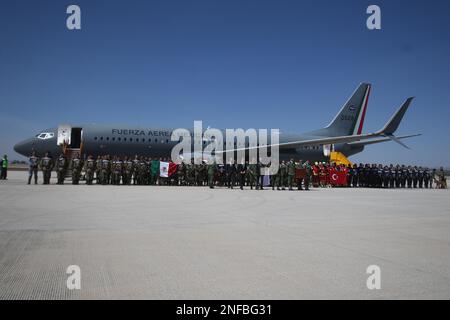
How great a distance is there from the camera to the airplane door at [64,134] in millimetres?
25328

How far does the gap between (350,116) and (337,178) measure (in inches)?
488

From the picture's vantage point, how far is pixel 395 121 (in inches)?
1038

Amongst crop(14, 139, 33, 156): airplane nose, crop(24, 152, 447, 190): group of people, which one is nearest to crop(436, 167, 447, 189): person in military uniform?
crop(24, 152, 447, 190): group of people

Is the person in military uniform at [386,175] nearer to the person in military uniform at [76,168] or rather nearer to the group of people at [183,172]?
the group of people at [183,172]

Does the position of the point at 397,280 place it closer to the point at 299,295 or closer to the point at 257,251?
the point at 299,295

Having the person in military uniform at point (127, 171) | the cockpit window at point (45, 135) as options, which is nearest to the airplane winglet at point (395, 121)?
the person in military uniform at point (127, 171)

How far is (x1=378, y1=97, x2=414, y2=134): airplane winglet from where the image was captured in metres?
26.2

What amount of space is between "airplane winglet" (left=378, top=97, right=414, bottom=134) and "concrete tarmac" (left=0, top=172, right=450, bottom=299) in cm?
1862

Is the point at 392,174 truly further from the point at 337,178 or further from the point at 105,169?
the point at 105,169

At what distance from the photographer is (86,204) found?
10617 mm

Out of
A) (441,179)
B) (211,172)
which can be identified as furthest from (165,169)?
(441,179)

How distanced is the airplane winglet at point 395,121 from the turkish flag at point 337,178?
4.34 m
